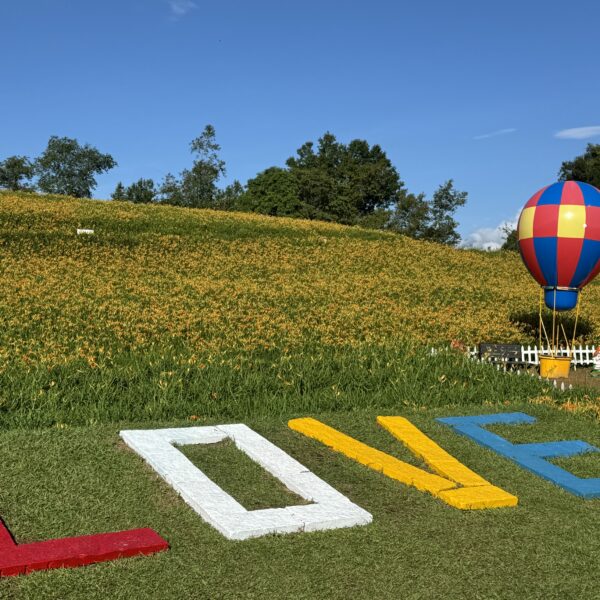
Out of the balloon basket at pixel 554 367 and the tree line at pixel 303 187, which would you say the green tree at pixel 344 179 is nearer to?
the tree line at pixel 303 187

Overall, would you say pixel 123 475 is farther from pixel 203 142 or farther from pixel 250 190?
pixel 250 190

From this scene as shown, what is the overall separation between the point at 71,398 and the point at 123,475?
136 inches

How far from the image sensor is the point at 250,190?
8312 centimetres

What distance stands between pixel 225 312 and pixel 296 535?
42.4 feet

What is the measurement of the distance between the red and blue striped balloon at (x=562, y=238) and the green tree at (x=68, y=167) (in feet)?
306

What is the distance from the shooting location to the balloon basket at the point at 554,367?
14258mm

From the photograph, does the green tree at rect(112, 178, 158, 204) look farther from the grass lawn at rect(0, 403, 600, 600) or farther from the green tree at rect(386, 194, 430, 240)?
the grass lawn at rect(0, 403, 600, 600)

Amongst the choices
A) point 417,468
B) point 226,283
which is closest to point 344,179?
point 226,283

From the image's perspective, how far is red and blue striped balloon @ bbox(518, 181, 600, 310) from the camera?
1372cm

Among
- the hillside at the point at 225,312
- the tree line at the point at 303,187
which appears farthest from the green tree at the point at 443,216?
the hillside at the point at 225,312

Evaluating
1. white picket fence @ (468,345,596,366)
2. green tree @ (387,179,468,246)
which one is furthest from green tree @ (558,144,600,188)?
white picket fence @ (468,345,596,366)

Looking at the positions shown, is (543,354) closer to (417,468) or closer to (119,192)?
(417,468)

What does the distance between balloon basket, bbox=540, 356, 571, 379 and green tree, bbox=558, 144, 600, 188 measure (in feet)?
215

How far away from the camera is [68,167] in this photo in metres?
102
